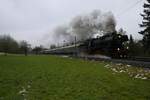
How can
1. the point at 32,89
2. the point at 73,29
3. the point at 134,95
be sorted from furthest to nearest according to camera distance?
the point at 73,29
the point at 32,89
the point at 134,95

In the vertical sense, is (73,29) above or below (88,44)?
above

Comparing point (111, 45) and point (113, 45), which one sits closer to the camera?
point (111, 45)

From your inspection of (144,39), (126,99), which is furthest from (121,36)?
(126,99)

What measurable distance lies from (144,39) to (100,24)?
67.9ft

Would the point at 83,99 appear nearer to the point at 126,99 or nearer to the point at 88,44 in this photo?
the point at 126,99

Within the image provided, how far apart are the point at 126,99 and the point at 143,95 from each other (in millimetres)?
1049

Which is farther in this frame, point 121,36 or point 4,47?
point 4,47

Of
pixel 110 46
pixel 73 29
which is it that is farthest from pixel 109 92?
pixel 73 29

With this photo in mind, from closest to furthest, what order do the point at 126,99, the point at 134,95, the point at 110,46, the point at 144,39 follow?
the point at 126,99 → the point at 134,95 → the point at 110,46 → the point at 144,39

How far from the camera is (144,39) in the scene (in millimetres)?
51906

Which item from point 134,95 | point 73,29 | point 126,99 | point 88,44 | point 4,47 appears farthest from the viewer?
point 4,47

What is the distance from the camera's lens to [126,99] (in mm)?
9883

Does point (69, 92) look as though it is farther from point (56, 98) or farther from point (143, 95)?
point (143, 95)

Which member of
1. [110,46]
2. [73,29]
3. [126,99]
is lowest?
[126,99]
